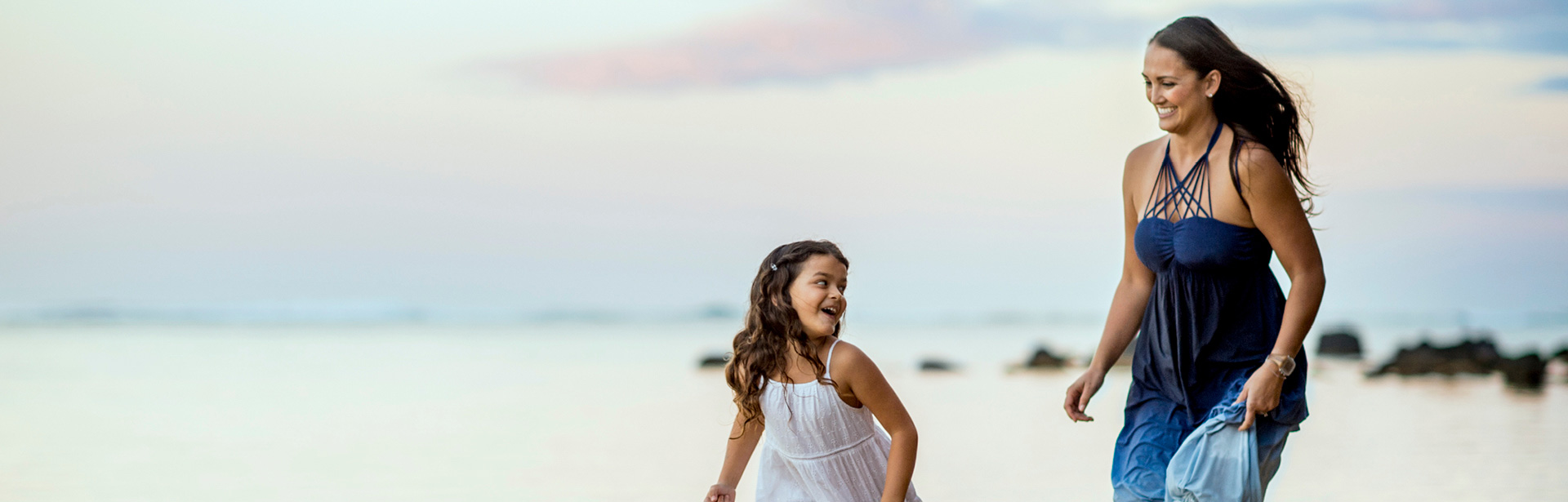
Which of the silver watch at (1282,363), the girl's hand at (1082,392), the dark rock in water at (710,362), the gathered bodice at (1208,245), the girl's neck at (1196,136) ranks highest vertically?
the dark rock in water at (710,362)

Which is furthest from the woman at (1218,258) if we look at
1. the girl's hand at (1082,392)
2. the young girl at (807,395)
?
the young girl at (807,395)

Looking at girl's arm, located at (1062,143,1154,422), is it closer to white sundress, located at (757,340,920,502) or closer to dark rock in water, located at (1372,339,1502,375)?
white sundress, located at (757,340,920,502)

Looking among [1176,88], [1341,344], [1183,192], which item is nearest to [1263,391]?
[1183,192]

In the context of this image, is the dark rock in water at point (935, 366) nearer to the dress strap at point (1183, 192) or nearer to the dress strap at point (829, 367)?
the dress strap at point (829, 367)

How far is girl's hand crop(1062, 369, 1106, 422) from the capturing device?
9.14 feet

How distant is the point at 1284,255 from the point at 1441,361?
34.8 feet

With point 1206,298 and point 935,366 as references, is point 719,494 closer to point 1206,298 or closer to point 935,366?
point 1206,298

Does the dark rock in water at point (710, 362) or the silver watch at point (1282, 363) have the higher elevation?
the dark rock in water at point (710, 362)

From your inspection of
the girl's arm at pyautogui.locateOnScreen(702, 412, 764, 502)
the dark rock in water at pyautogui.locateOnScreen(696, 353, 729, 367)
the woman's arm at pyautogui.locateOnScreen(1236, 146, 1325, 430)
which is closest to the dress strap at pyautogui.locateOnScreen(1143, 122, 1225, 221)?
the woman's arm at pyautogui.locateOnScreen(1236, 146, 1325, 430)

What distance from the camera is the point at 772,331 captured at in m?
2.95

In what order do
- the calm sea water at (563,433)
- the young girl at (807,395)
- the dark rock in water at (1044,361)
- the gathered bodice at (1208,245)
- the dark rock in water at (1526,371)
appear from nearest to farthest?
the gathered bodice at (1208,245) < the young girl at (807,395) < the calm sea water at (563,433) < the dark rock in water at (1526,371) < the dark rock in water at (1044,361)

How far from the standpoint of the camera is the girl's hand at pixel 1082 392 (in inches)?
110

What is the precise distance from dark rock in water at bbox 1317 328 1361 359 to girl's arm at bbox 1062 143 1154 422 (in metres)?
13.1

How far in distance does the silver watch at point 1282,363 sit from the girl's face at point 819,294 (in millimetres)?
899
